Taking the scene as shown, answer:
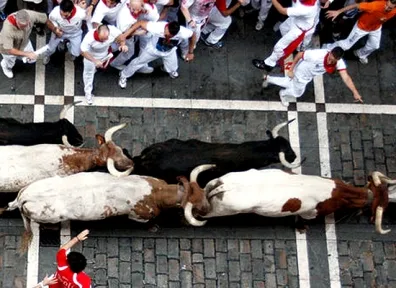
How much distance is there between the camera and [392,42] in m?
16.2

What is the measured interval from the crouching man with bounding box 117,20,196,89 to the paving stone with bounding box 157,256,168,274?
3482 mm

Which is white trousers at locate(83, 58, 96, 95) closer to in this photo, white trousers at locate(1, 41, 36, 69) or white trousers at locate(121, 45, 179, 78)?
white trousers at locate(121, 45, 179, 78)

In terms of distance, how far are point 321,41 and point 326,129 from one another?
7.00 ft

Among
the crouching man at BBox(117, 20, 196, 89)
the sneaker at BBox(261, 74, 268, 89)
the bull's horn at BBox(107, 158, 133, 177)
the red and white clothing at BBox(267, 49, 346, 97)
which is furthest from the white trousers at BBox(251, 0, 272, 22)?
the bull's horn at BBox(107, 158, 133, 177)

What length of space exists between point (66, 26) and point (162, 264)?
4.51 m

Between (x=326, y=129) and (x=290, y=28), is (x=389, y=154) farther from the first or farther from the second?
(x=290, y=28)

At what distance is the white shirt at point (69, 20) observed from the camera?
13.5 meters

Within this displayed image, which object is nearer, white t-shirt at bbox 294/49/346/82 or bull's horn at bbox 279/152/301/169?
bull's horn at bbox 279/152/301/169

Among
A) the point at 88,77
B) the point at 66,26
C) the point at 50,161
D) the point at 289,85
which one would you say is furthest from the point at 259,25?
the point at 50,161

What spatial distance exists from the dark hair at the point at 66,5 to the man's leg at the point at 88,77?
1.12 meters

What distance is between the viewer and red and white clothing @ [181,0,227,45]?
46.5ft

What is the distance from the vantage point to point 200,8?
47.0 ft

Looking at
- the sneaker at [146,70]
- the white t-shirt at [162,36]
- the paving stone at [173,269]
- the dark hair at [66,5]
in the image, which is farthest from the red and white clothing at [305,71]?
the dark hair at [66,5]

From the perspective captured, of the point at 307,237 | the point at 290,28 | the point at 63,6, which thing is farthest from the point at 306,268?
the point at 63,6
